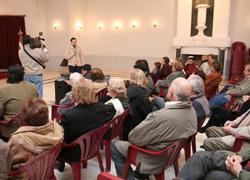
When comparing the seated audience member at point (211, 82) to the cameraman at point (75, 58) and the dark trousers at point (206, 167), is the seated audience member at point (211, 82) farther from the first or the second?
the cameraman at point (75, 58)

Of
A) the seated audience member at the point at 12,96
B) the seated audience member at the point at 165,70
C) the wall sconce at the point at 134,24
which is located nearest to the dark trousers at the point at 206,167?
the seated audience member at the point at 12,96

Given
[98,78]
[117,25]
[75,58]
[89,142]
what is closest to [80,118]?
[89,142]

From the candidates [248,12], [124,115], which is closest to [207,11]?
[248,12]

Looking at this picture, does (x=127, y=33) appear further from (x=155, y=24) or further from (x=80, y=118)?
(x=80, y=118)

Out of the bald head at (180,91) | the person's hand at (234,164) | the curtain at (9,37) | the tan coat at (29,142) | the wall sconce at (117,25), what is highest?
the wall sconce at (117,25)

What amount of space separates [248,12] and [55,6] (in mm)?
6930

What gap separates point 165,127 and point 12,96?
1739 millimetres

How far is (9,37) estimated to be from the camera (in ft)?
33.1

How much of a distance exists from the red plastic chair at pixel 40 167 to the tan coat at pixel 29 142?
41mm

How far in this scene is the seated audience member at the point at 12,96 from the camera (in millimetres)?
2963

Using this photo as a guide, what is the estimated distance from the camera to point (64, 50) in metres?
11.2

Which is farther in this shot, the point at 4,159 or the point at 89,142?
the point at 89,142

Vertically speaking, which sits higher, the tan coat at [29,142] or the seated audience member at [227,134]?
the tan coat at [29,142]

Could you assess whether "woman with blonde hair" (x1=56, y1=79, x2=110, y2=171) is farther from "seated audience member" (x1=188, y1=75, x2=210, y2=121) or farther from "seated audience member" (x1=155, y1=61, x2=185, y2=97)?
"seated audience member" (x1=155, y1=61, x2=185, y2=97)
